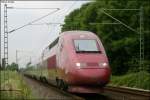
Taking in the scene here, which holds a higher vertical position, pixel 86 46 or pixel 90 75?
pixel 86 46

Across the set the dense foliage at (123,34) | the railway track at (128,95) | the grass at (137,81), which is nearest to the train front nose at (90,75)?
the railway track at (128,95)

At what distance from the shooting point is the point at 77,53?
21.6 m

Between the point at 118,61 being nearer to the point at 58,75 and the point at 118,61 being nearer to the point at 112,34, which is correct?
the point at 112,34

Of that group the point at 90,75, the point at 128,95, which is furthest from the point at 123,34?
the point at 90,75

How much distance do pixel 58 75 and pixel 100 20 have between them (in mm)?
35841

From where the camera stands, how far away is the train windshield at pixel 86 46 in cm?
2181

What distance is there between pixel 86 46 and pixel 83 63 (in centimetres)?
162

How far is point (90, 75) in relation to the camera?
20.3m

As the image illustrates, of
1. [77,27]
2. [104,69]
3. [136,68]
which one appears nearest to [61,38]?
[104,69]

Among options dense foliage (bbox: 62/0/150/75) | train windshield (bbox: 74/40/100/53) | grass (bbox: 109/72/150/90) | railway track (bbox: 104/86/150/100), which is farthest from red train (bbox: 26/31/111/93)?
dense foliage (bbox: 62/0/150/75)

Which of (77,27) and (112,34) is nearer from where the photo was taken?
(112,34)

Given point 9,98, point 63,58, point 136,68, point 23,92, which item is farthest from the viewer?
point 136,68

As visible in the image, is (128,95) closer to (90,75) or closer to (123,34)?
(90,75)

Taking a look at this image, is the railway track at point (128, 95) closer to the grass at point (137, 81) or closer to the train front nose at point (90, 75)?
the train front nose at point (90, 75)
